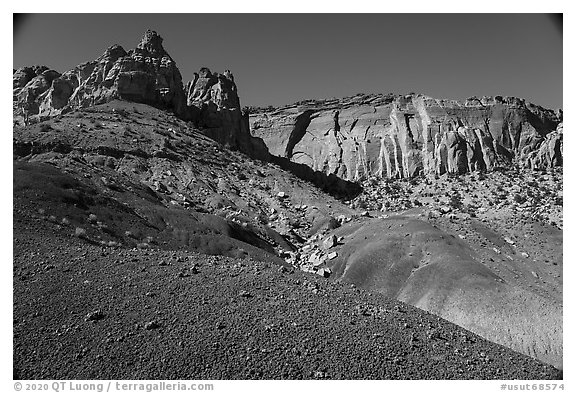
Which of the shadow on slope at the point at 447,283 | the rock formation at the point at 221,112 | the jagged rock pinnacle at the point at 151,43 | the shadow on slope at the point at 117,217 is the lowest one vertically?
the shadow on slope at the point at 447,283

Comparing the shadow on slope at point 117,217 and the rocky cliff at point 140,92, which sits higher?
the rocky cliff at point 140,92

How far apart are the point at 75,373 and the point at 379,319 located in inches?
372

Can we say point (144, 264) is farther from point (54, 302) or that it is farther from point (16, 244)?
point (16, 244)

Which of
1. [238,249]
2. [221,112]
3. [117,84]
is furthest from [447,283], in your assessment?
[117,84]

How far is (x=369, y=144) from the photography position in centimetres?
11519

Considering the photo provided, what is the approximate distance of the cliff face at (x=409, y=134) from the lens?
94125mm

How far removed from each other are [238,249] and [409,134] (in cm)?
8439

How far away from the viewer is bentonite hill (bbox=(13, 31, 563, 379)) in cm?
1318

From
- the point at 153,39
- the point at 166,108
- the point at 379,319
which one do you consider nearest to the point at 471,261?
the point at 379,319

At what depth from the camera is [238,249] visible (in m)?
34.1

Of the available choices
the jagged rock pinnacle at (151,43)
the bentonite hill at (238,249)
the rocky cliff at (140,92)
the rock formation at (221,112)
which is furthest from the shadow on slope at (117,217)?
the jagged rock pinnacle at (151,43)

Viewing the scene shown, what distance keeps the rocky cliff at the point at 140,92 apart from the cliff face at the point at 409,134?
38.6 meters

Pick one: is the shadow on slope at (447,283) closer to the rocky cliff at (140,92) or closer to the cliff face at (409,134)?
the rocky cliff at (140,92)

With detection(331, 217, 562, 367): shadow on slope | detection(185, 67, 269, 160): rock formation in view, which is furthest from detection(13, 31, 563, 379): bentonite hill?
detection(185, 67, 269, 160): rock formation
